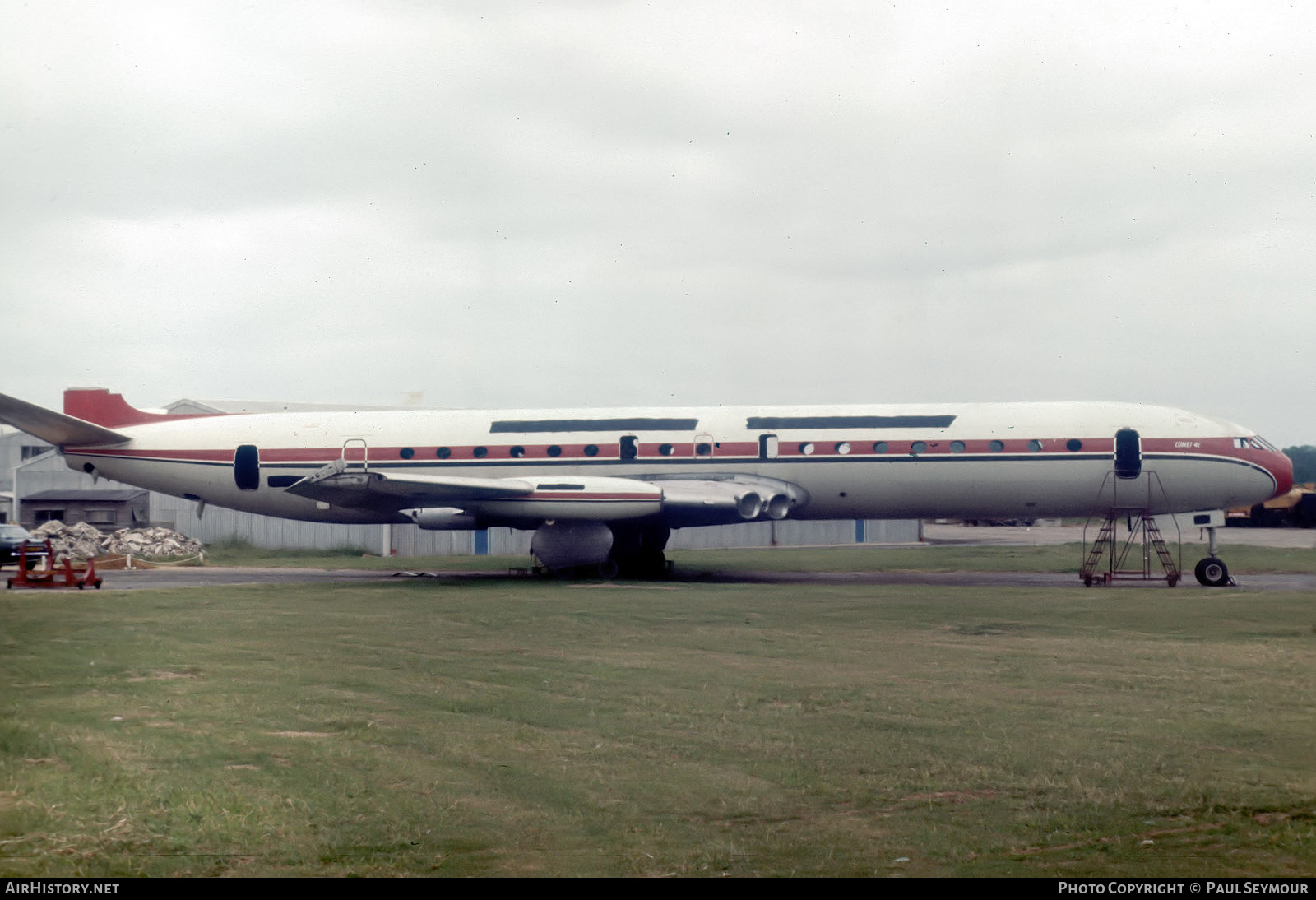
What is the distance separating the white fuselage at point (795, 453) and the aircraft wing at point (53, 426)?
0.25 m

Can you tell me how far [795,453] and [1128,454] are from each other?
618 centimetres

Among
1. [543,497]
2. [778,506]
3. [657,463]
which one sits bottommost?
[778,506]

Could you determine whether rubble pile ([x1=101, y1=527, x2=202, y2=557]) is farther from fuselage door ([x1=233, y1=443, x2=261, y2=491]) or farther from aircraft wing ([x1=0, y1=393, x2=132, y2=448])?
fuselage door ([x1=233, y1=443, x2=261, y2=491])

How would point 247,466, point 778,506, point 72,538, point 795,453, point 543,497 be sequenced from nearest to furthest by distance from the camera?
point 543,497 → point 778,506 → point 795,453 → point 247,466 → point 72,538

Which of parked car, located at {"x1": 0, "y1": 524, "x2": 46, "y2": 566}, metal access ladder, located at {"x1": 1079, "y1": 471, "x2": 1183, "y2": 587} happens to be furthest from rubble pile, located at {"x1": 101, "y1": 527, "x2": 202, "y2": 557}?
metal access ladder, located at {"x1": 1079, "y1": 471, "x2": 1183, "y2": 587}

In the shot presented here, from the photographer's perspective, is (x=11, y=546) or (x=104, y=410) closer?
(x=104, y=410)

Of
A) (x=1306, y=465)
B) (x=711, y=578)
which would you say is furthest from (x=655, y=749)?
(x=1306, y=465)

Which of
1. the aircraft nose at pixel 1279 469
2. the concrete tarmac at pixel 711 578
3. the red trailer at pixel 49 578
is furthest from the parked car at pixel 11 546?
the aircraft nose at pixel 1279 469

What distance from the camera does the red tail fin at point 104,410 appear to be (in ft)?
76.2

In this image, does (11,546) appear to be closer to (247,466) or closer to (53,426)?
(53,426)

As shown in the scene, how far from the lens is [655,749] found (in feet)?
21.2

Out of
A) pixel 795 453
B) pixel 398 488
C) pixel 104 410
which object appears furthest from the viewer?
pixel 104 410

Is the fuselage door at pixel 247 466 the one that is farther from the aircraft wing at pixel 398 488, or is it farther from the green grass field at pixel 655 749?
the green grass field at pixel 655 749

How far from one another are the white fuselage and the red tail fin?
0.35 meters
